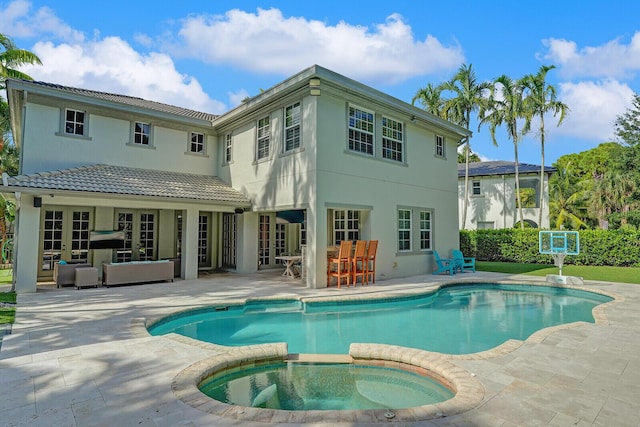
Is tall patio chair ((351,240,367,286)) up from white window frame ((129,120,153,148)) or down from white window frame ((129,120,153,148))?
down

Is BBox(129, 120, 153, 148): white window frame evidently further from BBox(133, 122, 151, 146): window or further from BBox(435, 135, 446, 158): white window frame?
BBox(435, 135, 446, 158): white window frame

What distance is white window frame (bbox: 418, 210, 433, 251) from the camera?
15461 mm

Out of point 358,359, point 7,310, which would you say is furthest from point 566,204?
point 7,310

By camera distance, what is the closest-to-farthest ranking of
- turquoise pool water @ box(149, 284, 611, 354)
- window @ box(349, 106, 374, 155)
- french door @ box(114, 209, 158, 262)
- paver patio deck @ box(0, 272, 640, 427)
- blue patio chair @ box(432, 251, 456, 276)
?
1. paver patio deck @ box(0, 272, 640, 427)
2. turquoise pool water @ box(149, 284, 611, 354)
3. window @ box(349, 106, 374, 155)
4. french door @ box(114, 209, 158, 262)
5. blue patio chair @ box(432, 251, 456, 276)

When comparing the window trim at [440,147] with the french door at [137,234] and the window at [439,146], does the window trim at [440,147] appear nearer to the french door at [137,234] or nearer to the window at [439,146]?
the window at [439,146]

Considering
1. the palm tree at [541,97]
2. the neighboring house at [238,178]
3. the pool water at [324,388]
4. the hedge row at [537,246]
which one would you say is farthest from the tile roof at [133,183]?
the palm tree at [541,97]

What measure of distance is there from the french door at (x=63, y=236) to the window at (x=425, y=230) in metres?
13.4

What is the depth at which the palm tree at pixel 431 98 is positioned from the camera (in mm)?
25892

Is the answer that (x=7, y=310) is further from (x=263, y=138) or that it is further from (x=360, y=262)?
(x=360, y=262)

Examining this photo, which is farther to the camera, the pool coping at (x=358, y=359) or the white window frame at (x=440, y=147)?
the white window frame at (x=440, y=147)

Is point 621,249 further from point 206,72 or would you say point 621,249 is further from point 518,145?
point 206,72

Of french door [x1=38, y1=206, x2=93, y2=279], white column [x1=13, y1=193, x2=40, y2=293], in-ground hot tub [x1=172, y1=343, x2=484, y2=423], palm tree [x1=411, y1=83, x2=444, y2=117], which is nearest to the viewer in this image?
in-ground hot tub [x1=172, y1=343, x2=484, y2=423]

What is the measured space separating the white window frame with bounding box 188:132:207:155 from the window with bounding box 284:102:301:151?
5325 mm

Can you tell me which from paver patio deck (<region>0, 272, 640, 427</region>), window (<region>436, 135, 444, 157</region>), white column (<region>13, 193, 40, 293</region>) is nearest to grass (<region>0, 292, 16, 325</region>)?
paver patio deck (<region>0, 272, 640, 427</region>)
